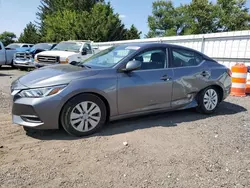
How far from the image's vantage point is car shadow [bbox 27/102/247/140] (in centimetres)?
415

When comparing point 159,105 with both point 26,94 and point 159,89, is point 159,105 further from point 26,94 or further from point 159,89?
point 26,94

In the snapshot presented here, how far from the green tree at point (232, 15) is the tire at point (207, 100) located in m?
28.3

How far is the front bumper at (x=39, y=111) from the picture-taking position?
374 centimetres

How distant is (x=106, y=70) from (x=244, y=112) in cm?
368

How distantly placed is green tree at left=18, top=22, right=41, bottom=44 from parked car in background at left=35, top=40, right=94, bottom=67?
35402 millimetres

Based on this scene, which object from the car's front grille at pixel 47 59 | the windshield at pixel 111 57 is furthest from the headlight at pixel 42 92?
the car's front grille at pixel 47 59

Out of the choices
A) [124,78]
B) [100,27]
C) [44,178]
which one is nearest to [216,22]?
[100,27]

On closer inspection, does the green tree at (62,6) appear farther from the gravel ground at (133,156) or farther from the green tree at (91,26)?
the gravel ground at (133,156)

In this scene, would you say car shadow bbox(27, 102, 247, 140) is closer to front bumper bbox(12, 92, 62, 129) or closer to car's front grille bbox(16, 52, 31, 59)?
front bumper bbox(12, 92, 62, 129)

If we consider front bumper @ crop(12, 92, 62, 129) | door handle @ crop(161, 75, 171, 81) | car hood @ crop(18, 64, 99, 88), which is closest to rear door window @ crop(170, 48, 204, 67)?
door handle @ crop(161, 75, 171, 81)

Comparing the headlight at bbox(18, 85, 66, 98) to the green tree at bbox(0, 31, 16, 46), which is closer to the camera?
the headlight at bbox(18, 85, 66, 98)

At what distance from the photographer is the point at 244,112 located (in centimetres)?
596

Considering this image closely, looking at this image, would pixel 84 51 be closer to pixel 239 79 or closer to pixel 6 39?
pixel 239 79

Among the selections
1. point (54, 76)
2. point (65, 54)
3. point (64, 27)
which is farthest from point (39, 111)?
point (64, 27)
